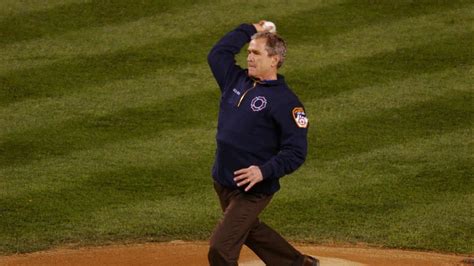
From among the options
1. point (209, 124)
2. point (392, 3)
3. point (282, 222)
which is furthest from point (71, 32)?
point (282, 222)

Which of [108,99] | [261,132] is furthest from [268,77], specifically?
[108,99]

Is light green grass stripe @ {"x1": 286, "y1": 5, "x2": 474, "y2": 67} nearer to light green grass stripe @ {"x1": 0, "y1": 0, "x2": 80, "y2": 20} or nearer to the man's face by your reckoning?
light green grass stripe @ {"x1": 0, "y1": 0, "x2": 80, "y2": 20}

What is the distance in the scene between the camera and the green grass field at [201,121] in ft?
32.4

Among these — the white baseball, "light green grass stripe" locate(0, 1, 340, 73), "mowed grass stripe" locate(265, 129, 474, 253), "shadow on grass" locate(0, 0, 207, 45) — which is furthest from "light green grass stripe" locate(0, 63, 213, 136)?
the white baseball

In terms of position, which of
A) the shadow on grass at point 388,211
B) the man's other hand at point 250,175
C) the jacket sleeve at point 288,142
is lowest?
the shadow on grass at point 388,211

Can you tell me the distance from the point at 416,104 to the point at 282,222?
3.01m

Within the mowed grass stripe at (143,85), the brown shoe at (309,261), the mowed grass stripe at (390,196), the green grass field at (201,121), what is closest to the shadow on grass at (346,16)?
the green grass field at (201,121)

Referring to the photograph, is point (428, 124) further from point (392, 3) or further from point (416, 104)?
point (392, 3)

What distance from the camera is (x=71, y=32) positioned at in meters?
13.8

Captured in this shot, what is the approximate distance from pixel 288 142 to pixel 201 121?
446 cm

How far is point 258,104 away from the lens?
7543mm

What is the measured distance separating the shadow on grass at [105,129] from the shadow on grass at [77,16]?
2285 millimetres

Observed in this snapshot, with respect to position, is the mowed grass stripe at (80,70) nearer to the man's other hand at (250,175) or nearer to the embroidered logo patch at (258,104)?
the embroidered logo patch at (258,104)

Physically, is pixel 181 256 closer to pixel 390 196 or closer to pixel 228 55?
pixel 228 55
